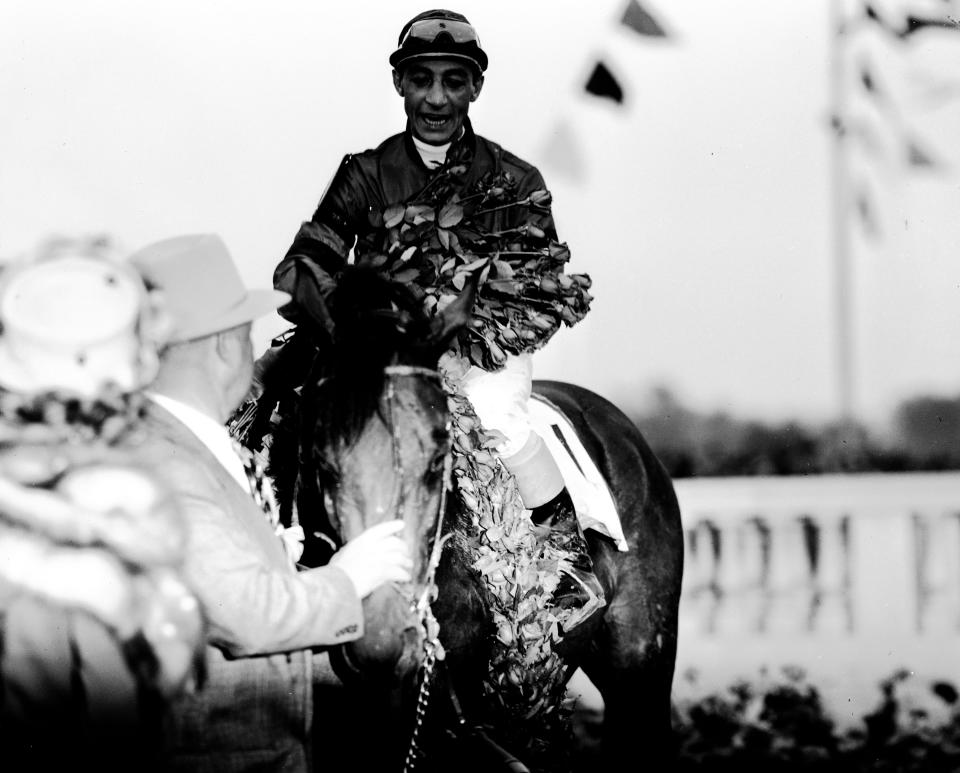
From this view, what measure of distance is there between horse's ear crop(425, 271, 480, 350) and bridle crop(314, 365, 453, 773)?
0.09 metres

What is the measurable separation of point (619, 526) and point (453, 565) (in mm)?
1232

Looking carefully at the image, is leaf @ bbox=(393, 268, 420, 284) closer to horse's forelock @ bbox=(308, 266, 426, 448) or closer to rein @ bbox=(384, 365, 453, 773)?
horse's forelock @ bbox=(308, 266, 426, 448)

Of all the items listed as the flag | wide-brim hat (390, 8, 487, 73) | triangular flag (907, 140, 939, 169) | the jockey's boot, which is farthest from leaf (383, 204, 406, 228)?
triangular flag (907, 140, 939, 169)

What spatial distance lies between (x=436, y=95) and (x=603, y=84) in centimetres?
272

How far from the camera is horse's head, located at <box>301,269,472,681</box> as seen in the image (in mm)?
3121

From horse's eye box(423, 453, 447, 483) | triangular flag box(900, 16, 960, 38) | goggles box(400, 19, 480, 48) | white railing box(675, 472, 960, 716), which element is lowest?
white railing box(675, 472, 960, 716)

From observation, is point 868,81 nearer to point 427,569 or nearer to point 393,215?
point 393,215

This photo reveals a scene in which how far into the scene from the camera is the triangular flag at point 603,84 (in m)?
6.97

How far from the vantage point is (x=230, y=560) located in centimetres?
265

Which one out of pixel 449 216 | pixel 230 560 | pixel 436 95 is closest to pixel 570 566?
pixel 449 216

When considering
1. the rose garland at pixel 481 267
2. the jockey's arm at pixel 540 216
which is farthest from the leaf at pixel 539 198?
the rose garland at pixel 481 267

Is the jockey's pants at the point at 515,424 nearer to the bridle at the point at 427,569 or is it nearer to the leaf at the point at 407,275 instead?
the leaf at the point at 407,275

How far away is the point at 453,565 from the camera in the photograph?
12.2ft

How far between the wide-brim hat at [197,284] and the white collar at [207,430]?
14 centimetres
